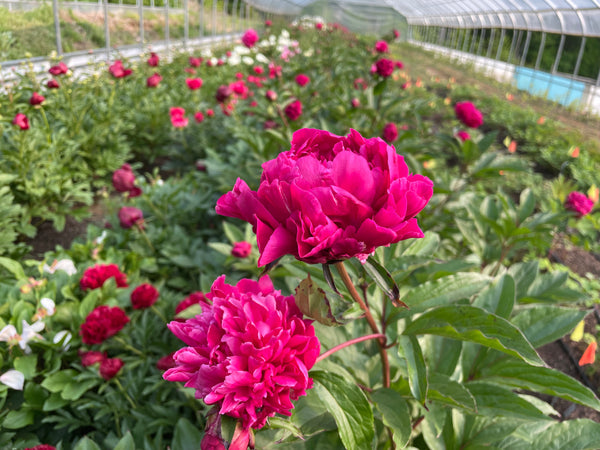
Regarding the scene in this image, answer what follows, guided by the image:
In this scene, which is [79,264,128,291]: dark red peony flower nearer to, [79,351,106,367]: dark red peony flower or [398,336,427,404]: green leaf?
[79,351,106,367]: dark red peony flower

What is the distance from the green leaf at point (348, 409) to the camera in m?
0.68

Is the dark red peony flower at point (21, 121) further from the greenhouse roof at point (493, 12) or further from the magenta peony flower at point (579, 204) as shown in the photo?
the greenhouse roof at point (493, 12)

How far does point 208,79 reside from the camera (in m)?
6.68

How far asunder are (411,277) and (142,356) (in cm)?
119

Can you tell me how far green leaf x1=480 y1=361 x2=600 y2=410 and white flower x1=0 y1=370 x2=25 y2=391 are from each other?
160 cm

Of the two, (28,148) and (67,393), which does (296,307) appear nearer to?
(67,393)

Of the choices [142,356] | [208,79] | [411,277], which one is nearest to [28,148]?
[142,356]

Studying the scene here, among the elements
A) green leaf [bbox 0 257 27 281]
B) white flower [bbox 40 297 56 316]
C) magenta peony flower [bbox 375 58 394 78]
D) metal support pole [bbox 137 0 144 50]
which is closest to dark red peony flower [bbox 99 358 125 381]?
white flower [bbox 40 297 56 316]

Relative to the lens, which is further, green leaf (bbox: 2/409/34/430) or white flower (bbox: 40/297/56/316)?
white flower (bbox: 40/297/56/316)

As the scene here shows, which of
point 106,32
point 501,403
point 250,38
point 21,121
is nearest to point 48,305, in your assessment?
point 21,121

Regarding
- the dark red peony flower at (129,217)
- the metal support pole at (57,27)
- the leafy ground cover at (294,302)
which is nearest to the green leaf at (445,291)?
the leafy ground cover at (294,302)

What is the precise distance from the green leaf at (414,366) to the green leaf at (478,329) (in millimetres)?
26

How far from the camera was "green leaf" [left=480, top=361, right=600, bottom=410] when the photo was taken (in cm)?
75

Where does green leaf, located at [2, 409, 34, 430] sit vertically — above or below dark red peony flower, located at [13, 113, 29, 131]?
below
